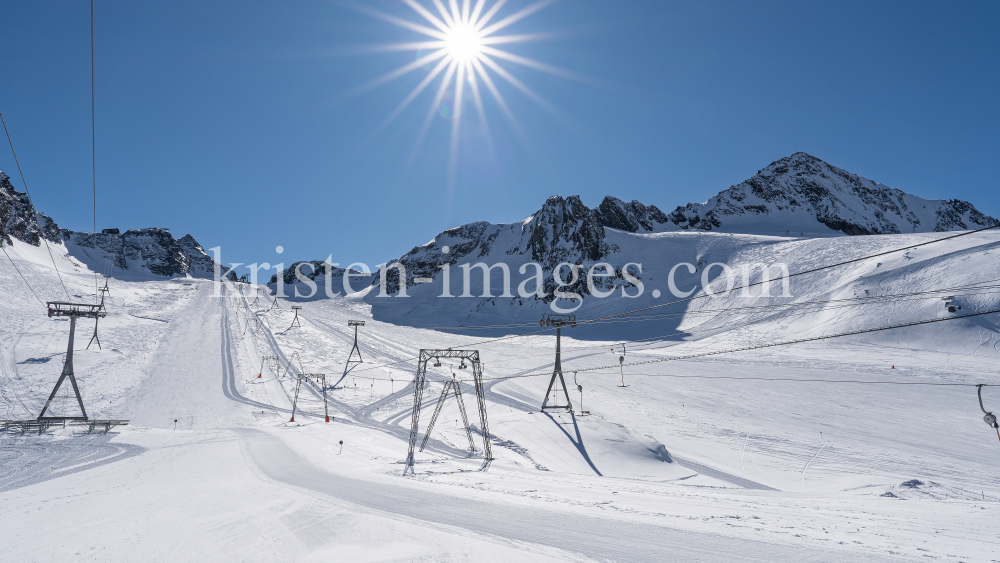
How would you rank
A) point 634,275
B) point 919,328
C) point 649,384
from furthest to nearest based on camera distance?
point 634,275, point 919,328, point 649,384

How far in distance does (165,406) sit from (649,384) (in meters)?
34.4

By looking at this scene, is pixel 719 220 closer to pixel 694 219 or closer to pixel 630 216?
pixel 694 219

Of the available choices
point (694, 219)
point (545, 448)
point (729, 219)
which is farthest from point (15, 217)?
point (729, 219)

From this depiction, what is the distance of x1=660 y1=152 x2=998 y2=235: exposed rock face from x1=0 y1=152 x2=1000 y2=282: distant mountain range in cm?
31

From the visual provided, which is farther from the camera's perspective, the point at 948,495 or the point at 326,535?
the point at 948,495

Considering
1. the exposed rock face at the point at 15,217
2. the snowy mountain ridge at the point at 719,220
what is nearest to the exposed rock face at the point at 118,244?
the exposed rock face at the point at 15,217

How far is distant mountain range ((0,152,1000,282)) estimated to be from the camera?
347 ft

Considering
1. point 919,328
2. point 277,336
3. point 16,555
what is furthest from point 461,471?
point 277,336

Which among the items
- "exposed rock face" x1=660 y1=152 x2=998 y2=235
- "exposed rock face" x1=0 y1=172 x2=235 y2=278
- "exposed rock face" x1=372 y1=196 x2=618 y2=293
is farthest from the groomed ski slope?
"exposed rock face" x1=0 y1=172 x2=235 y2=278

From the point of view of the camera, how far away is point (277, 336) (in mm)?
56562

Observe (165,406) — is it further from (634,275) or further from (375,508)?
(634,275)

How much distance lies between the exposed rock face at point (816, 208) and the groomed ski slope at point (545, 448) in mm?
75733

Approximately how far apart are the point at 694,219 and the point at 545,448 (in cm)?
12504

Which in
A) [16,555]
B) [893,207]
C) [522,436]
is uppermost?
[893,207]
